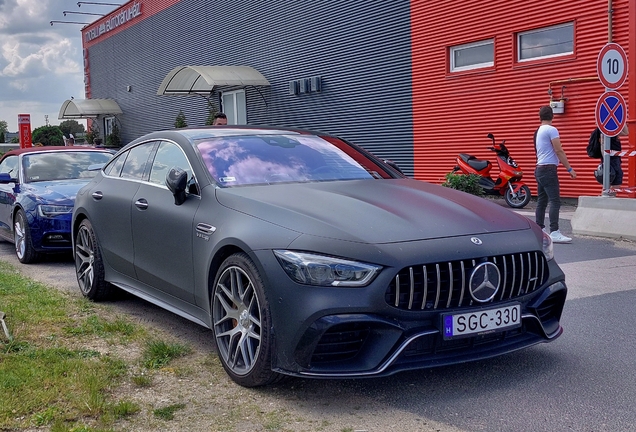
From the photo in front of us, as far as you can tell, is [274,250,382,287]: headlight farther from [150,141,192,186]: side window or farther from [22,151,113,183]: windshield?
[22,151,113,183]: windshield

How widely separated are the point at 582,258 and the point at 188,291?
17.4ft

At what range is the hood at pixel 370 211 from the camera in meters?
3.93

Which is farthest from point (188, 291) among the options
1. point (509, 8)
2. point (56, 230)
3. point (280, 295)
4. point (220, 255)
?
point (509, 8)

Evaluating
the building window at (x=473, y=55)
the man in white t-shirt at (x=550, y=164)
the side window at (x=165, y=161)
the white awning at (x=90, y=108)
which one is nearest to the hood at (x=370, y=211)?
the side window at (x=165, y=161)

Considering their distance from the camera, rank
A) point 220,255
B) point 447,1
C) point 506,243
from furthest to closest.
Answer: point 447,1 < point 220,255 < point 506,243

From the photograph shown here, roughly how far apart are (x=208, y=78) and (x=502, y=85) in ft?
39.3

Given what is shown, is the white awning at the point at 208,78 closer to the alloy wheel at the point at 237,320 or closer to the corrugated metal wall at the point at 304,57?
the corrugated metal wall at the point at 304,57

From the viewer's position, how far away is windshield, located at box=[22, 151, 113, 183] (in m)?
9.78

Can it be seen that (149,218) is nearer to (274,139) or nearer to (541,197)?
(274,139)

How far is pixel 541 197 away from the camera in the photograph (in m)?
10.2

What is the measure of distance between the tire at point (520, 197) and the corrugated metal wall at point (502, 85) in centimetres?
107

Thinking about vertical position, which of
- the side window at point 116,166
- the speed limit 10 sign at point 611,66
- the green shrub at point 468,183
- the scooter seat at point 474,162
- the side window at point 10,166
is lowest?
the green shrub at point 468,183

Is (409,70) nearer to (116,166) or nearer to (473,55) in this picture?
(473,55)

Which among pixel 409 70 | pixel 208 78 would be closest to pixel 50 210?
pixel 409 70
